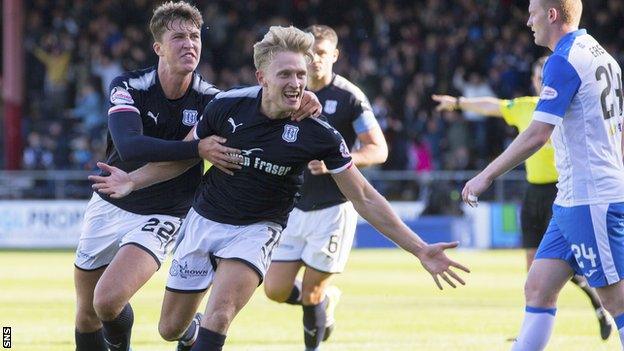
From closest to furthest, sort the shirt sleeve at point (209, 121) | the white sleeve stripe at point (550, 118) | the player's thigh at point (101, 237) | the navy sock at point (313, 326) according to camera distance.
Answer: the white sleeve stripe at point (550, 118), the shirt sleeve at point (209, 121), the player's thigh at point (101, 237), the navy sock at point (313, 326)

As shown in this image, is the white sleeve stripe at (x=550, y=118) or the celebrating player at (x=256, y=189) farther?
the celebrating player at (x=256, y=189)

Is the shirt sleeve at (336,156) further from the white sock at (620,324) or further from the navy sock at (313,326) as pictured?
the navy sock at (313,326)

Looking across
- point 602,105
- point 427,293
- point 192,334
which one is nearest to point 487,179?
point 602,105

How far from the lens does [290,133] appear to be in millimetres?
7254

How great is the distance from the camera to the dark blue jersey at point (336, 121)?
10.1m

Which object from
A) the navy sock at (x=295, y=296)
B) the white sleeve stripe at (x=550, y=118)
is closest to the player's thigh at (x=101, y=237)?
the navy sock at (x=295, y=296)

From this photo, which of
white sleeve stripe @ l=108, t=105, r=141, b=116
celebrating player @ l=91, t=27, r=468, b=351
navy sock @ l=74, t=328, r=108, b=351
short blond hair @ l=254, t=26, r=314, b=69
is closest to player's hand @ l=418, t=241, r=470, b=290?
celebrating player @ l=91, t=27, r=468, b=351

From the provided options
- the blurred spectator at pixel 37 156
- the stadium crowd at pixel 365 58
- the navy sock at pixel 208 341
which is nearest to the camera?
the navy sock at pixel 208 341

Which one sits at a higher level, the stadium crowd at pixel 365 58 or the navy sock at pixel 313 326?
the navy sock at pixel 313 326

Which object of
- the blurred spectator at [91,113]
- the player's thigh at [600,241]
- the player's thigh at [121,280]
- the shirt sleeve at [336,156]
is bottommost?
the blurred spectator at [91,113]

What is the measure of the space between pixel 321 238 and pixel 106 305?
274cm

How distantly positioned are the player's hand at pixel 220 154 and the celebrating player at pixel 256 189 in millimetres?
→ 52

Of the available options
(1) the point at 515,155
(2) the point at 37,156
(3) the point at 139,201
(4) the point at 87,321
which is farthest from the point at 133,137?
(2) the point at 37,156

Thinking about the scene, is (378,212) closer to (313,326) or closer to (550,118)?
(550,118)
